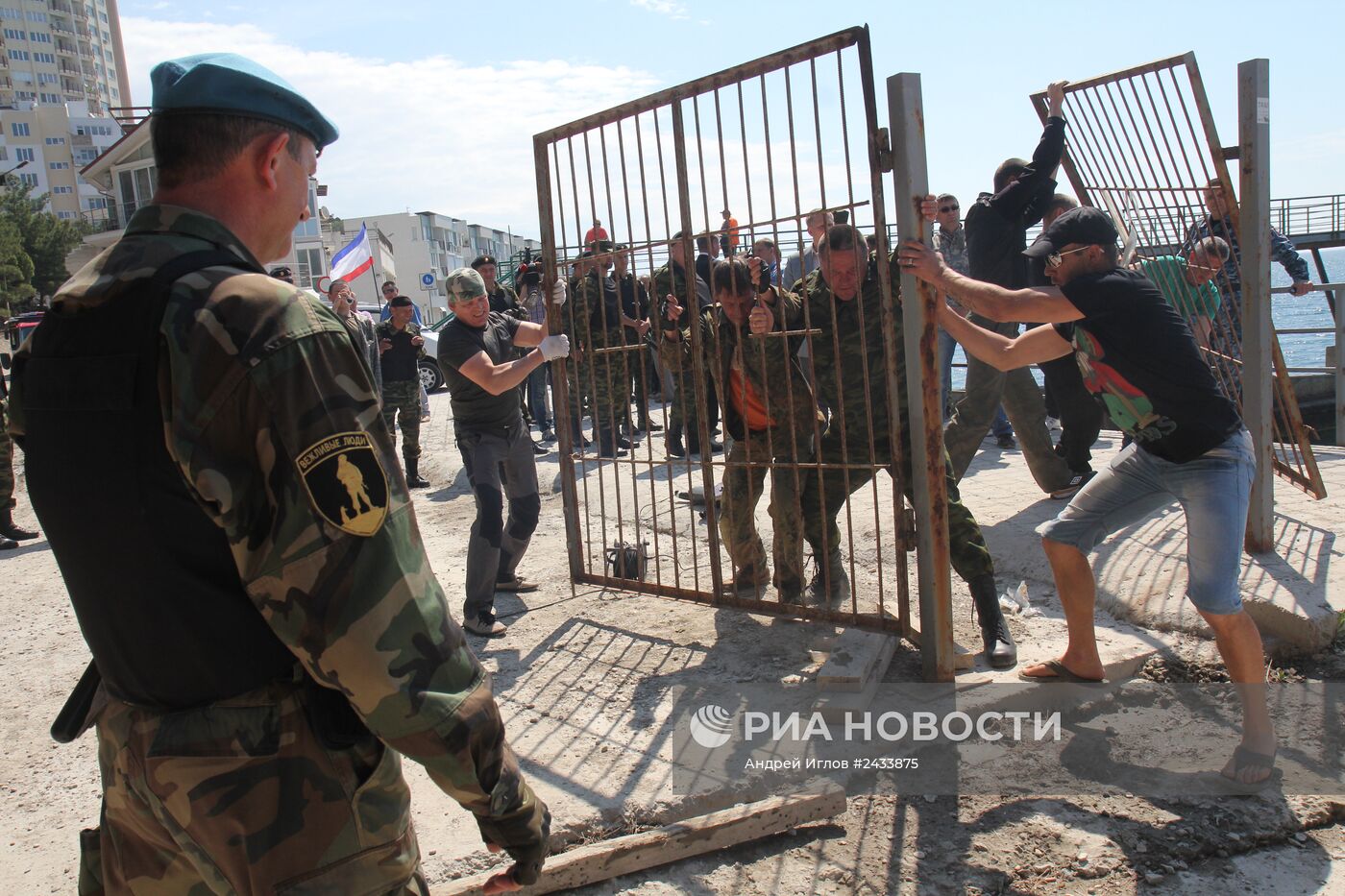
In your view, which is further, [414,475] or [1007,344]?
[414,475]

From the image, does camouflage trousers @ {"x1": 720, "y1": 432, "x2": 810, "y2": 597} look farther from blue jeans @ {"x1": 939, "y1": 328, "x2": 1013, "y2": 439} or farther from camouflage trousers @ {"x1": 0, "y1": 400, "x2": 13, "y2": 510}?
camouflage trousers @ {"x1": 0, "y1": 400, "x2": 13, "y2": 510}

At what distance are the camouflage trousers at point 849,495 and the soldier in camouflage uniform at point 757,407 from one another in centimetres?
12

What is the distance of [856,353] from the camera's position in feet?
14.8

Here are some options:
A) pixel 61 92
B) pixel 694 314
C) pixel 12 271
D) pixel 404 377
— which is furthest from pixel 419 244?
pixel 694 314

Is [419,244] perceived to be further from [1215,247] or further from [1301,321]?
[1215,247]

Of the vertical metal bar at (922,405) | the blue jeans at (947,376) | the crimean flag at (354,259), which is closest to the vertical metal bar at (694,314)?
the vertical metal bar at (922,405)

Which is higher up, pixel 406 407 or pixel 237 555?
pixel 237 555

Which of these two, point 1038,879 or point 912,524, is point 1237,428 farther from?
point 1038,879

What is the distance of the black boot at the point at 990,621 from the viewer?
13.8ft

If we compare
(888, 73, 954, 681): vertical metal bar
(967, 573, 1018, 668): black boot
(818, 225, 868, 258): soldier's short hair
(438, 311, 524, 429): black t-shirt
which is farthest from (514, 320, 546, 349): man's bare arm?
(967, 573, 1018, 668): black boot

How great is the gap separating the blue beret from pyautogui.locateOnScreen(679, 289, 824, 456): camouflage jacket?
319 centimetres

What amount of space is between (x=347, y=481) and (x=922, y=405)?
286 centimetres

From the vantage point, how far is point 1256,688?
3.21 metres

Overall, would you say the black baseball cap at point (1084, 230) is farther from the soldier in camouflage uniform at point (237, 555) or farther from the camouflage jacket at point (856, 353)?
the soldier in camouflage uniform at point (237, 555)
